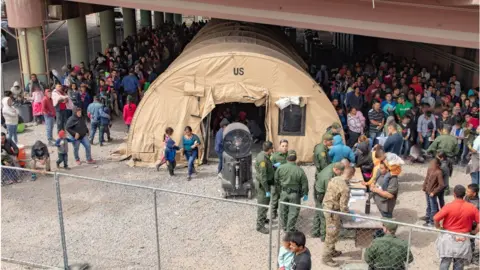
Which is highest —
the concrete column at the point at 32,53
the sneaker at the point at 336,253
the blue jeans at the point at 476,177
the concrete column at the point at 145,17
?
the concrete column at the point at 145,17

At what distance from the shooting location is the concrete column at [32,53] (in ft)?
60.7

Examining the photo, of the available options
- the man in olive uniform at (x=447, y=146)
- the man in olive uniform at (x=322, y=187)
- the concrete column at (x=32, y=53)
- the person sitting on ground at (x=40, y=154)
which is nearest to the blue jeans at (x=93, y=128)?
the person sitting on ground at (x=40, y=154)

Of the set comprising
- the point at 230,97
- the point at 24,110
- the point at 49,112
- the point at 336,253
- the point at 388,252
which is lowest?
the point at 336,253

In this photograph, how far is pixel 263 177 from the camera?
34.7ft

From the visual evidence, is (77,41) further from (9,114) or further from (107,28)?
(9,114)

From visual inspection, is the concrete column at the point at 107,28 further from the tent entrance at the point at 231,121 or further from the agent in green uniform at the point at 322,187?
the agent in green uniform at the point at 322,187

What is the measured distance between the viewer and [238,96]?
14.2 metres

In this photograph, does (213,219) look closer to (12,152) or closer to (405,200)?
(405,200)

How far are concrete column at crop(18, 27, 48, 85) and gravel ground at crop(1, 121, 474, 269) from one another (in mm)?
5737

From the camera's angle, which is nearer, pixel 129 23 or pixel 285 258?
pixel 285 258

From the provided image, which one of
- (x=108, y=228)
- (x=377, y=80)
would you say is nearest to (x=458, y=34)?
(x=377, y=80)

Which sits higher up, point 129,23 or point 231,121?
point 129,23

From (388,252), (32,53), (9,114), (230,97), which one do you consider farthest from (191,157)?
(32,53)

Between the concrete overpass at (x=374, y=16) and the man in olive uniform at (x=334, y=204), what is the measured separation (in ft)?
15.7
